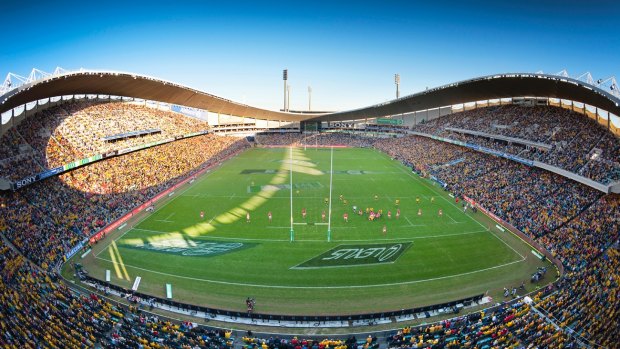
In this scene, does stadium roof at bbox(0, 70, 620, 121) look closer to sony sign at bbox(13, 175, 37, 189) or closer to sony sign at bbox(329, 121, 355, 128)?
sony sign at bbox(13, 175, 37, 189)

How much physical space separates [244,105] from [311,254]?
2700 inches

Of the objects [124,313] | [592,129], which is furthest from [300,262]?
[592,129]

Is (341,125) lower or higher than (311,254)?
higher

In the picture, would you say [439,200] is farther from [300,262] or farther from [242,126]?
[242,126]

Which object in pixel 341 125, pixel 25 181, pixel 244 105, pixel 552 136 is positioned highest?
pixel 244 105

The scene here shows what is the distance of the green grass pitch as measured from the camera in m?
20.5

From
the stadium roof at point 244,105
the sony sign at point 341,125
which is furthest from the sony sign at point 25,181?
the sony sign at point 341,125

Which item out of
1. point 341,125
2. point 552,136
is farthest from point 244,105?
point 552,136

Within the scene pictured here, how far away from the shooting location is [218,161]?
65.9 m

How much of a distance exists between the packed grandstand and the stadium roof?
2.73m

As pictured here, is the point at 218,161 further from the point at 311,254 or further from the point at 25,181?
the point at 311,254

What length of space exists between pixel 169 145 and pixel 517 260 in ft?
171

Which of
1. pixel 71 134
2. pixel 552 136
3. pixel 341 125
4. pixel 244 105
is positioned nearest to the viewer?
pixel 552 136

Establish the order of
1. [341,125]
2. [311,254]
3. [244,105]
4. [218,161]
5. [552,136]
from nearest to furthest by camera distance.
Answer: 1. [311,254]
2. [552,136]
3. [218,161]
4. [244,105]
5. [341,125]
